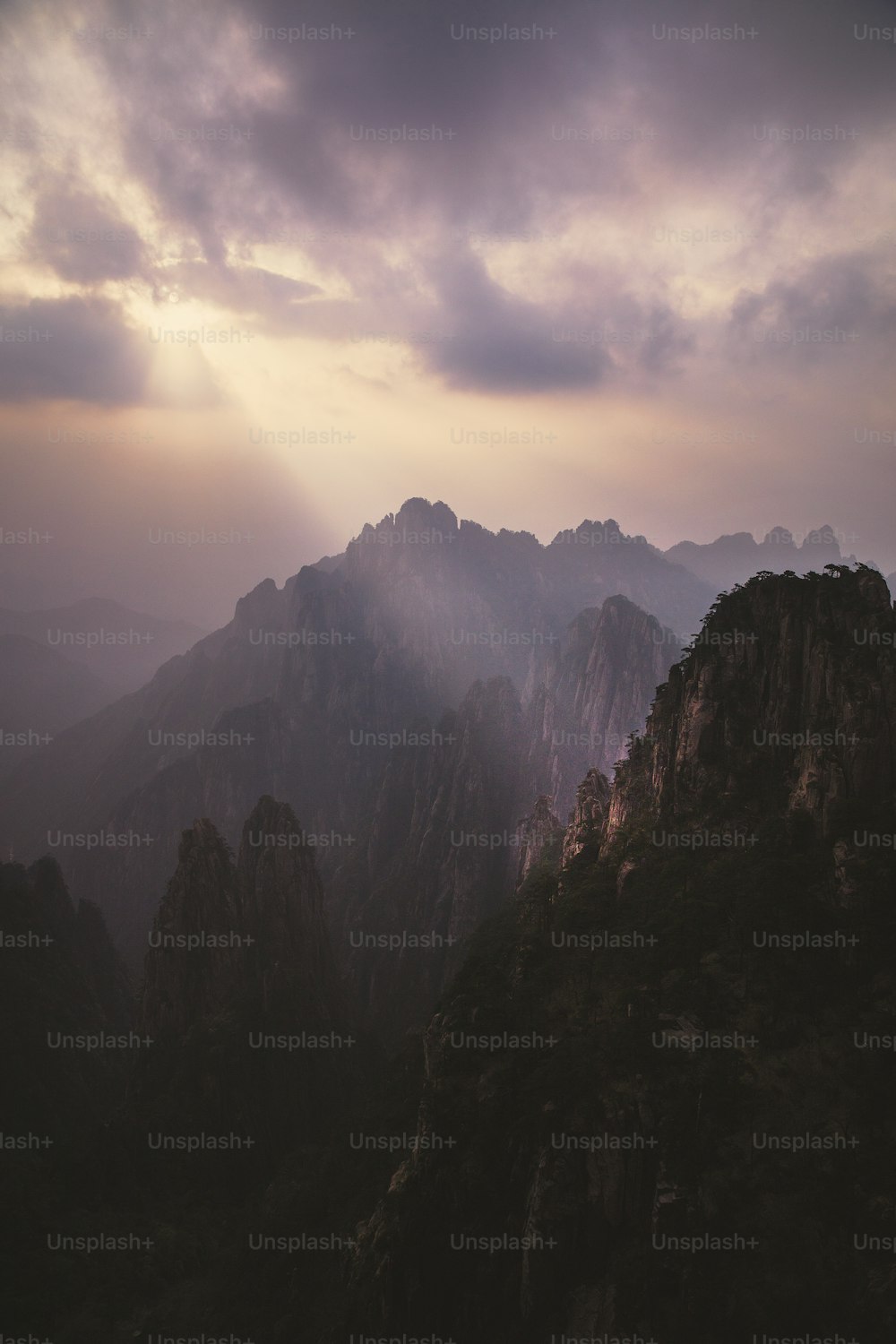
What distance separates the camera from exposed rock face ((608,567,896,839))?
40.7m

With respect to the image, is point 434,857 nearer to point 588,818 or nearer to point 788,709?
point 588,818

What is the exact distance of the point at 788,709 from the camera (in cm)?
4809

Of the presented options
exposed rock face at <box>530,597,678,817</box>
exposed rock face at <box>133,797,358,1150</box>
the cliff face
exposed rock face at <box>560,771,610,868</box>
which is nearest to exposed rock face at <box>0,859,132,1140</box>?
exposed rock face at <box>133,797,358,1150</box>

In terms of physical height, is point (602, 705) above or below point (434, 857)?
above

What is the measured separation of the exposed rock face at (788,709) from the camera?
40.7 metres

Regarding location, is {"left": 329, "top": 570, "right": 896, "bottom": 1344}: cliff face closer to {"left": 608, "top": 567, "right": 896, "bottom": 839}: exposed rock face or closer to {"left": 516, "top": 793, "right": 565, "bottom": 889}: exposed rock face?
{"left": 608, "top": 567, "right": 896, "bottom": 839}: exposed rock face

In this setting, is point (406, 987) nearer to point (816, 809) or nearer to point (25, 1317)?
point (25, 1317)

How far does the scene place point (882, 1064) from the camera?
103ft

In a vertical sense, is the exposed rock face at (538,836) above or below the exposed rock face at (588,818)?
below

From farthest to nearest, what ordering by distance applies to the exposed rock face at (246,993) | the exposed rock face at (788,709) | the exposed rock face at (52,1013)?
the exposed rock face at (246,993) → the exposed rock face at (52,1013) → the exposed rock face at (788,709)

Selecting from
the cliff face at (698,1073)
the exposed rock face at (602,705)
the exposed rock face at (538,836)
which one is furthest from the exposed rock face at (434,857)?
the cliff face at (698,1073)

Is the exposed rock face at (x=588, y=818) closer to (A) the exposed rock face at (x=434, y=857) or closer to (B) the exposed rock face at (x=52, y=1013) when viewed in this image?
(A) the exposed rock face at (x=434, y=857)

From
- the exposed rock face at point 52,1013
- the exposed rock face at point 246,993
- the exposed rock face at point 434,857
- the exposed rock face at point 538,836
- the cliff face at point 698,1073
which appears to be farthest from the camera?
the exposed rock face at point 434,857

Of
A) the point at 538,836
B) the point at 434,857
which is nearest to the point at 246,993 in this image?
the point at 538,836
